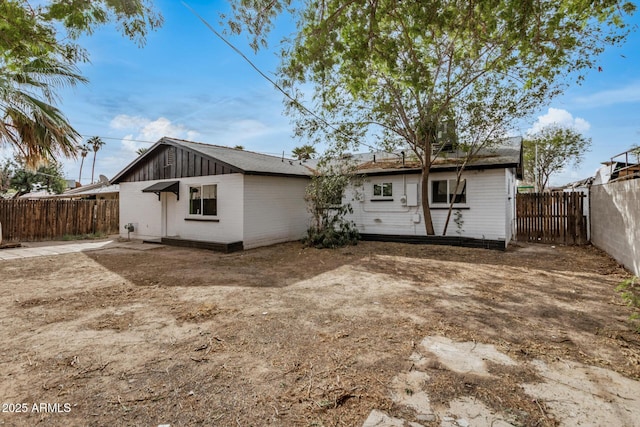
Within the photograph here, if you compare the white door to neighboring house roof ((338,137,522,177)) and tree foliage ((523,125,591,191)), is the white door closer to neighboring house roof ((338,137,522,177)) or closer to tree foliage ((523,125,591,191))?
neighboring house roof ((338,137,522,177))

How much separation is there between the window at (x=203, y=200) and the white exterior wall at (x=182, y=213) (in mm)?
166

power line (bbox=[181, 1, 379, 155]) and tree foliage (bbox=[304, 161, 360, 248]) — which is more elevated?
power line (bbox=[181, 1, 379, 155])

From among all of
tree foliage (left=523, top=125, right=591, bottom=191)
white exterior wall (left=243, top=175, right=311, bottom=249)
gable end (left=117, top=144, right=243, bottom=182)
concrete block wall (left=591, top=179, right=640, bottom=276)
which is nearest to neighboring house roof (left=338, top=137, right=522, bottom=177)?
concrete block wall (left=591, top=179, right=640, bottom=276)

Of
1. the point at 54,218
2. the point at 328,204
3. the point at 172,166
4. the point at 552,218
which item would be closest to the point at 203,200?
the point at 172,166

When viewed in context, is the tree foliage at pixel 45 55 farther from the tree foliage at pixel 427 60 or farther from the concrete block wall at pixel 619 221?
the concrete block wall at pixel 619 221

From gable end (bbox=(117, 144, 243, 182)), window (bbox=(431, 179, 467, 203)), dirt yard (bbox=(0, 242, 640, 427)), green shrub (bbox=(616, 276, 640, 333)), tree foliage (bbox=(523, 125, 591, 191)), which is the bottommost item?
dirt yard (bbox=(0, 242, 640, 427))

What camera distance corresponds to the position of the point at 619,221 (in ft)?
23.6

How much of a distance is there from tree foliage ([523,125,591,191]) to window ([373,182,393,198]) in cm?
1691

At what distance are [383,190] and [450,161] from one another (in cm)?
258

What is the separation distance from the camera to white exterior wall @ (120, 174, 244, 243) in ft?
33.0

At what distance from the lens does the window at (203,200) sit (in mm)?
10664

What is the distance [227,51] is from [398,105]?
588 cm

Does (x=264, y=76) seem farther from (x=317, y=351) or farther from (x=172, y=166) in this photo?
(x=172, y=166)

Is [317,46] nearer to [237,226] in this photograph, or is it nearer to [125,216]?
[237,226]
